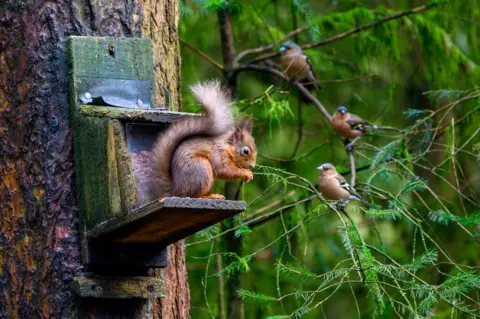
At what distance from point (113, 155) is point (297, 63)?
2.83 metres

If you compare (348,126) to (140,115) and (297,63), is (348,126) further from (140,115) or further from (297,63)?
(140,115)

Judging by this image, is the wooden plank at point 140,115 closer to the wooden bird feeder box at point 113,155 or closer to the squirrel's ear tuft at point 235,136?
the wooden bird feeder box at point 113,155

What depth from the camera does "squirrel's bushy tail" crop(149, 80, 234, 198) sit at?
2.72m

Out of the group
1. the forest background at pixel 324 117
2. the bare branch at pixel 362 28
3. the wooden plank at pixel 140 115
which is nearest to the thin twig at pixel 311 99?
the forest background at pixel 324 117

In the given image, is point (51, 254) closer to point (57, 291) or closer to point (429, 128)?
point (57, 291)

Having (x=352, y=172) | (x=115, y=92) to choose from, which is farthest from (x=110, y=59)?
(x=352, y=172)

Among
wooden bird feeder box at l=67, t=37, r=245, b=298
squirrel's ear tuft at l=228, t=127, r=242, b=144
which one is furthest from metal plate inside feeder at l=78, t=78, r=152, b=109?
squirrel's ear tuft at l=228, t=127, r=242, b=144

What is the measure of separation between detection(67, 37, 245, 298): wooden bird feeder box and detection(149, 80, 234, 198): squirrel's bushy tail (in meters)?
0.11

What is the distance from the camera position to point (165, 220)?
2584 mm

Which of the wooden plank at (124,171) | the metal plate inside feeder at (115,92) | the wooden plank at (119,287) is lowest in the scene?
the wooden plank at (119,287)

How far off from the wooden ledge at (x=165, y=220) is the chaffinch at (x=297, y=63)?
2.60m

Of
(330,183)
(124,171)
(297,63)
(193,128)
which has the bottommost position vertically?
(330,183)

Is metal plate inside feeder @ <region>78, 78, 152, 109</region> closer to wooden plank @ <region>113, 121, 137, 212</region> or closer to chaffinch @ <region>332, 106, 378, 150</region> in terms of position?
wooden plank @ <region>113, 121, 137, 212</region>

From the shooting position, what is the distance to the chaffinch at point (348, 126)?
17.4ft
